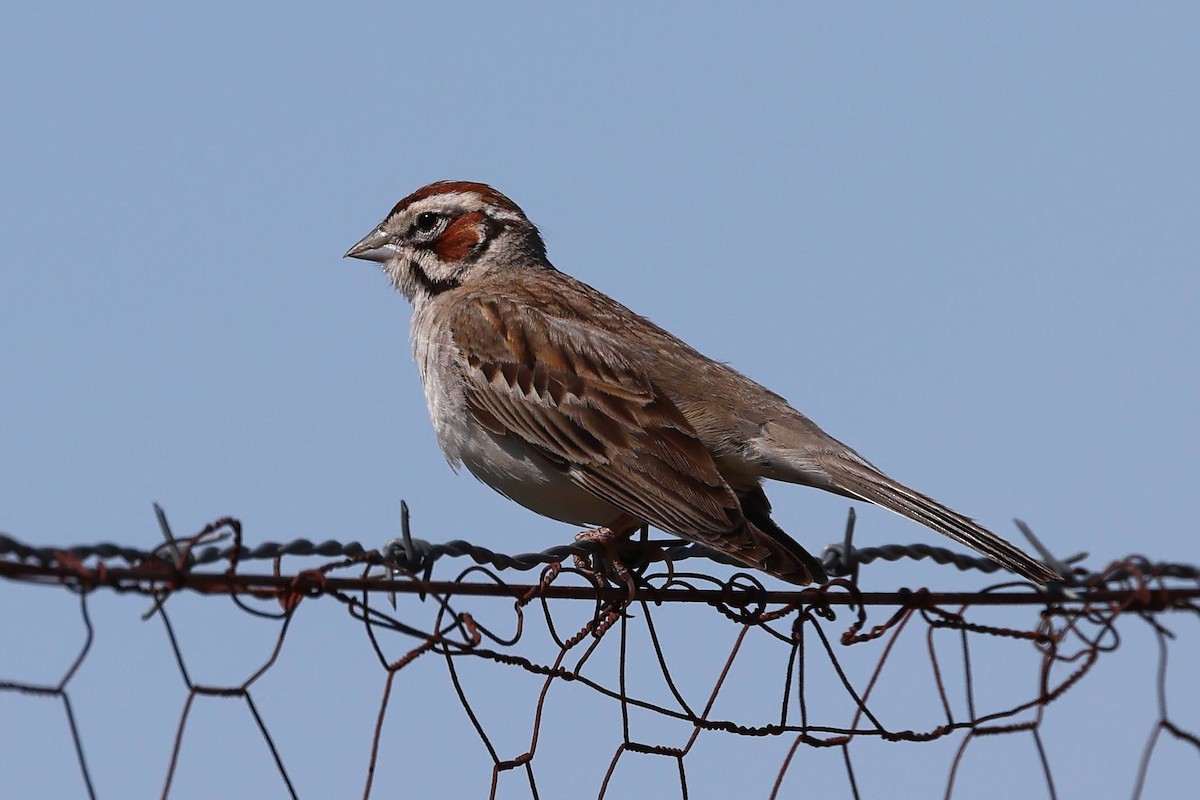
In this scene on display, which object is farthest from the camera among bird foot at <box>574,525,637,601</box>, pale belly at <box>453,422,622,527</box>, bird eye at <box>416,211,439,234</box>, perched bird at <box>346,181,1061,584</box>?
bird eye at <box>416,211,439,234</box>

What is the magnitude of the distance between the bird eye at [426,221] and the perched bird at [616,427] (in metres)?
0.61

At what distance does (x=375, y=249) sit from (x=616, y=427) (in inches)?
87.3

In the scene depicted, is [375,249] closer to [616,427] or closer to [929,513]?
[616,427]

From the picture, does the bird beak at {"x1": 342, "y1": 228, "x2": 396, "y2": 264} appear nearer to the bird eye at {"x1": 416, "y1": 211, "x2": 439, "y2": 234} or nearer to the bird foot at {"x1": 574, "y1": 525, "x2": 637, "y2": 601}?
the bird eye at {"x1": 416, "y1": 211, "x2": 439, "y2": 234}

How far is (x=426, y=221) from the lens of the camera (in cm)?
764

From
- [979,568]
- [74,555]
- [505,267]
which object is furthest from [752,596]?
[505,267]

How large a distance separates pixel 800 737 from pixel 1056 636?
0.78 metres

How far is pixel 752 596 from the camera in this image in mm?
4551

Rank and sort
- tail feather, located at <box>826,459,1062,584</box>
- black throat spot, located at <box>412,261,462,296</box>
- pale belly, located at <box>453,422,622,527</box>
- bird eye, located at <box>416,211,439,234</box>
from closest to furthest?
tail feather, located at <box>826,459,1062,584</box> < pale belly, located at <box>453,422,622,527</box> < black throat spot, located at <box>412,261,462,296</box> < bird eye, located at <box>416,211,439,234</box>

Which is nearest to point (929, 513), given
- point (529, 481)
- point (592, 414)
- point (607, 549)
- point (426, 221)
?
point (607, 549)

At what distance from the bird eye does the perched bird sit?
61 cm

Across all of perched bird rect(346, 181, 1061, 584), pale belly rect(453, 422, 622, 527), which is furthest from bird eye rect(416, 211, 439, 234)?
pale belly rect(453, 422, 622, 527)

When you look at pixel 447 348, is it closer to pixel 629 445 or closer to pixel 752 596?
pixel 629 445

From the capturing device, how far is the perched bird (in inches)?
217
